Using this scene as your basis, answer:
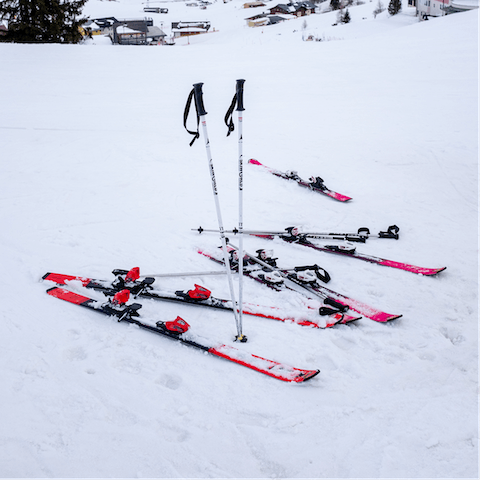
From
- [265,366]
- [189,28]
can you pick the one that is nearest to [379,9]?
[189,28]

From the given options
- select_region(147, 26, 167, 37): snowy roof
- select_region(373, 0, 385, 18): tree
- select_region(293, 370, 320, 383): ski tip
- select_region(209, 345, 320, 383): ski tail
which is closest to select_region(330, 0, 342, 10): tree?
select_region(373, 0, 385, 18): tree

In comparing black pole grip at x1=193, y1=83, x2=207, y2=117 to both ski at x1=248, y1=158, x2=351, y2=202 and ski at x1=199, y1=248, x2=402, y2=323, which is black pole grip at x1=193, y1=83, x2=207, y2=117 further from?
ski at x1=248, y1=158, x2=351, y2=202

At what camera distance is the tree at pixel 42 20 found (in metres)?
20.4

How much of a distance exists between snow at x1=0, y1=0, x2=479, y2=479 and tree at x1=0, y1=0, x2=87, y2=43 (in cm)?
926

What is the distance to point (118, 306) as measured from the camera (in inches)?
168

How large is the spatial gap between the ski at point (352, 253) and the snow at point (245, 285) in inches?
5.2

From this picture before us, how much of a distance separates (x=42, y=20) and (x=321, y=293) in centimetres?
2491

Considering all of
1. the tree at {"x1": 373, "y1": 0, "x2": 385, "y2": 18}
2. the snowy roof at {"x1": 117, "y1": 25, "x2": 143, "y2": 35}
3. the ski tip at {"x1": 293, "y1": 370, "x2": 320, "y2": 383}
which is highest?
the tree at {"x1": 373, "y1": 0, "x2": 385, "y2": 18}

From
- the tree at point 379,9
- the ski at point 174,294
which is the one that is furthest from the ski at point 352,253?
the tree at point 379,9

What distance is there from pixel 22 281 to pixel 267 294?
11.1ft

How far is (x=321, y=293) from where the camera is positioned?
4.64m

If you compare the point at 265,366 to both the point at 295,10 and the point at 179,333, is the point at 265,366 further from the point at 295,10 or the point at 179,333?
the point at 295,10

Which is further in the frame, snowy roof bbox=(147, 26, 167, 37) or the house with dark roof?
the house with dark roof

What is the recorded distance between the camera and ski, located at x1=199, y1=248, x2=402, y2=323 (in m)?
4.22
